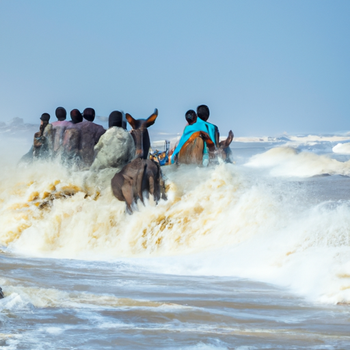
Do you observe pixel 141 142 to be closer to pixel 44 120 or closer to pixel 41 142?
pixel 41 142

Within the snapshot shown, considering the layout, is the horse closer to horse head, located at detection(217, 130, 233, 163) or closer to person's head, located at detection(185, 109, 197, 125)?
person's head, located at detection(185, 109, 197, 125)

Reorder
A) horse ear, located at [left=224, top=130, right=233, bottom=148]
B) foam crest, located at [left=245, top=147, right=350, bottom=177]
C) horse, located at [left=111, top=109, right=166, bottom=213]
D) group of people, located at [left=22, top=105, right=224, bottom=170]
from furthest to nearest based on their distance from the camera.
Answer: foam crest, located at [left=245, top=147, right=350, bottom=177]
horse ear, located at [left=224, top=130, right=233, bottom=148]
group of people, located at [left=22, top=105, right=224, bottom=170]
horse, located at [left=111, top=109, right=166, bottom=213]

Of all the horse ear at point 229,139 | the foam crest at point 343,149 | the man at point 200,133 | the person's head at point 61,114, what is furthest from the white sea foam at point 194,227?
the foam crest at point 343,149

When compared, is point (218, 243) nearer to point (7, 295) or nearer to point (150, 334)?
point (7, 295)

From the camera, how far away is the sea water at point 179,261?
209 inches

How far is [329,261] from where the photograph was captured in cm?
785

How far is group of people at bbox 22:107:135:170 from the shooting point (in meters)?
12.8

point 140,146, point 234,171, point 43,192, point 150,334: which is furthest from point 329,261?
point 43,192

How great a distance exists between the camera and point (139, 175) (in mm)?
11891

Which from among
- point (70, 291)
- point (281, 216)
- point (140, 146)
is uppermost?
point (140, 146)

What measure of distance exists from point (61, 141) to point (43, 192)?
3.83 feet

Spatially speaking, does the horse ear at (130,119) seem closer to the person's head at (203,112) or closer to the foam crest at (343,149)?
the person's head at (203,112)

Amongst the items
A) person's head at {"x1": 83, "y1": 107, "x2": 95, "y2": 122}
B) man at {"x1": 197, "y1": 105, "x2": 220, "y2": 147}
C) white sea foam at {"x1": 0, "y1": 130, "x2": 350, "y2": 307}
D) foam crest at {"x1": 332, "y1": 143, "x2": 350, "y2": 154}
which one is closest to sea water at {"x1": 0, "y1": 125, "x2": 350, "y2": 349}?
white sea foam at {"x1": 0, "y1": 130, "x2": 350, "y2": 307}

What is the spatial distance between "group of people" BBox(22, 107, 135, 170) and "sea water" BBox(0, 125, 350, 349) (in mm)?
352
